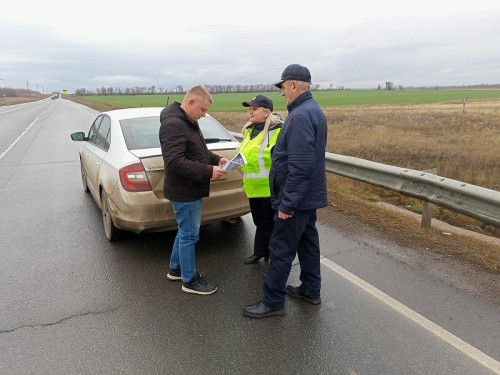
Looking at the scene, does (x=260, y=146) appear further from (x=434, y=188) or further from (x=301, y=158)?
(x=434, y=188)

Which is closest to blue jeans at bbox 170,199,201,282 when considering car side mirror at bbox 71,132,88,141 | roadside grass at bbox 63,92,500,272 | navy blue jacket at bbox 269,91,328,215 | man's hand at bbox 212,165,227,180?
man's hand at bbox 212,165,227,180

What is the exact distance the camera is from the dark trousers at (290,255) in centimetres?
310

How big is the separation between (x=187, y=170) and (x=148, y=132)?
1760 millimetres

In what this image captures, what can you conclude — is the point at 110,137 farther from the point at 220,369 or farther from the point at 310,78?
the point at 220,369

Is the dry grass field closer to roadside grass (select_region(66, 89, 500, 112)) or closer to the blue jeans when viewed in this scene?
the blue jeans

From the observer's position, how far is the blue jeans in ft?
11.3

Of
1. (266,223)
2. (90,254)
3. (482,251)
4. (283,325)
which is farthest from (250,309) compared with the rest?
(482,251)

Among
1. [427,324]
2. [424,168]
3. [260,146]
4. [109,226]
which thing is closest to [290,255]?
[260,146]

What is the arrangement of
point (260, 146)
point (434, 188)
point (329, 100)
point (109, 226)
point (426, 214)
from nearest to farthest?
point (260, 146) → point (434, 188) → point (109, 226) → point (426, 214) → point (329, 100)

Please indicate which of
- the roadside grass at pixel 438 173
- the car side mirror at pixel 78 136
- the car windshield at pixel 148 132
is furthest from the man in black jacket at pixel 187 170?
the car side mirror at pixel 78 136

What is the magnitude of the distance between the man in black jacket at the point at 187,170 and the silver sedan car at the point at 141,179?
64 cm

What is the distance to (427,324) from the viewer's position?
119 inches

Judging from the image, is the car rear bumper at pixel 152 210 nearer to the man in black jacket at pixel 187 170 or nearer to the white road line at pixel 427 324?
the man in black jacket at pixel 187 170

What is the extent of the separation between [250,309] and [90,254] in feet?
7.22
